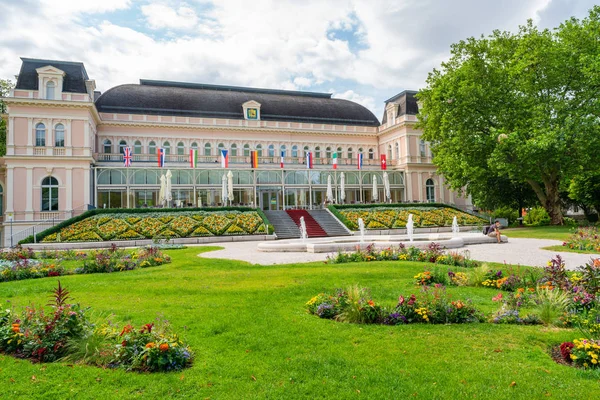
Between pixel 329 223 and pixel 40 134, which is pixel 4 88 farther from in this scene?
pixel 329 223

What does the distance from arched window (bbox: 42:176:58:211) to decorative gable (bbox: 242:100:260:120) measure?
21.2m

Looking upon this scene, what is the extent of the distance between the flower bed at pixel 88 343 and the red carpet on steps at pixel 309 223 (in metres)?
24.5

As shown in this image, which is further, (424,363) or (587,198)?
(587,198)

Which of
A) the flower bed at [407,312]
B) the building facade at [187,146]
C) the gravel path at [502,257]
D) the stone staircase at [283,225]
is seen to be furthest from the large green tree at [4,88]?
the flower bed at [407,312]

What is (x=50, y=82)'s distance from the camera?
35906 mm

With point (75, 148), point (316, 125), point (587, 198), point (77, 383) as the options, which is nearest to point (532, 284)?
point (77, 383)

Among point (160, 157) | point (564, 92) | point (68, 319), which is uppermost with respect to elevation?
point (564, 92)

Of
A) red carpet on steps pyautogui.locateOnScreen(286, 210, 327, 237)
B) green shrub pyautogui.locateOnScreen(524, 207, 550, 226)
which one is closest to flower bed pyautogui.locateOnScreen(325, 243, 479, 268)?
red carpet on steps pyautogui.locateOnScreen(286, 210, 327, 237)

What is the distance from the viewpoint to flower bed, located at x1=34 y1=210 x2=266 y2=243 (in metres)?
26.4

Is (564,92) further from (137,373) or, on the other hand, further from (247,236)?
(137,373)

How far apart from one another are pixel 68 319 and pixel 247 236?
75.5 feet

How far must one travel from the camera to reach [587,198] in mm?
36438

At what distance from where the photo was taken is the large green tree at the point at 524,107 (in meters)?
27.6

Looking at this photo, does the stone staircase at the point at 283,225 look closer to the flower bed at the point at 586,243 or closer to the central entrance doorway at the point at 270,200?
the central entrance doorway at the point at 270,200
